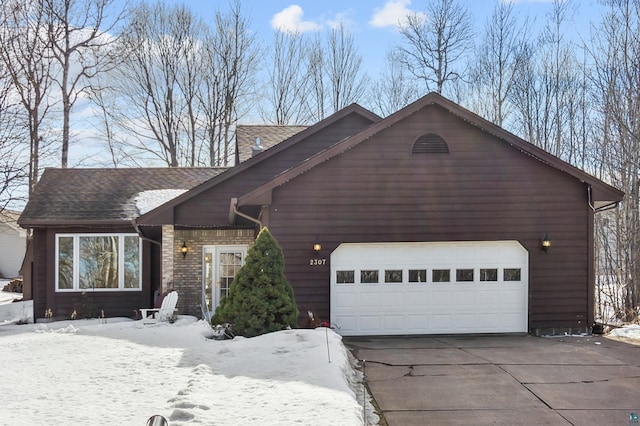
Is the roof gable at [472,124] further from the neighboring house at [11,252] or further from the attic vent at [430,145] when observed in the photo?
the neighboring house at [11,252]

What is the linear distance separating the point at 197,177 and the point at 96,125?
14.6m

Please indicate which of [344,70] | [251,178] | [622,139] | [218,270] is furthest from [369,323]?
[344,70]

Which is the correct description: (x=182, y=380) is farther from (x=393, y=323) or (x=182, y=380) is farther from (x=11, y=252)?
(x=11, y=252)

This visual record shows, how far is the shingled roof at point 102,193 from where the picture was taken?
15695 mm

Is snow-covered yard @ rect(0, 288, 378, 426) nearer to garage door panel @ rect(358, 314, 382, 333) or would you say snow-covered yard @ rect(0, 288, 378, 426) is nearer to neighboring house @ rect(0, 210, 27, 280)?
garage door panel @ rect(358, 314, 382, 333)

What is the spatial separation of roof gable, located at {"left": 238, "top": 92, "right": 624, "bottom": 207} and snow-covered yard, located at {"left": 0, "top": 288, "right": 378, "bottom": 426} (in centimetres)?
384

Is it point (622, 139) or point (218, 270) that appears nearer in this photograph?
point (218, 270)

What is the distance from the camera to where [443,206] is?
12.2m

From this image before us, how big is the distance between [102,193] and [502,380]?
43.7ft

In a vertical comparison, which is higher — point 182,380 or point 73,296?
point 73,296

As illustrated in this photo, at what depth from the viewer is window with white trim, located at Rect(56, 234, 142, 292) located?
16000 mm

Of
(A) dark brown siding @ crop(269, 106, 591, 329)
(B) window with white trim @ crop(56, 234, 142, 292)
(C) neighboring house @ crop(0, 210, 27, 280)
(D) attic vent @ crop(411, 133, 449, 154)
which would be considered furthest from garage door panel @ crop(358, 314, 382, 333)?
(C) neighboring house @ crop(0, 210, 27, 280)

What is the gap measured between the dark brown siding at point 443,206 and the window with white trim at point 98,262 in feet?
20.1

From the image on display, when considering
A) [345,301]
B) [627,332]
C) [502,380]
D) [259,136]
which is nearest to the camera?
[502,380]
